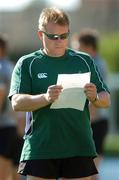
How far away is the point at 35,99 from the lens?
6797 mm

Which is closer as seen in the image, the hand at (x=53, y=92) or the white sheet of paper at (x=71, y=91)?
the hand at (x=53, y=92)

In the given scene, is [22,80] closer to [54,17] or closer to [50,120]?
[50,120]

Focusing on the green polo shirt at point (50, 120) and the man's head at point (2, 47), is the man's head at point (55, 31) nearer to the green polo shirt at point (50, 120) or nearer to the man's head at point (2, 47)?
the green polo shirt at point (50, 120)

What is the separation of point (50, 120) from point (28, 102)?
0.79 ft

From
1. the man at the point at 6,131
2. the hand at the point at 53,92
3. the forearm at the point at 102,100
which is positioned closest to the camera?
the hand at the point at 53,92

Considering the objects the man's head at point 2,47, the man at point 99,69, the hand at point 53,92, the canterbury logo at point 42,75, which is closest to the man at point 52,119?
the canterbury logo at point 42,75

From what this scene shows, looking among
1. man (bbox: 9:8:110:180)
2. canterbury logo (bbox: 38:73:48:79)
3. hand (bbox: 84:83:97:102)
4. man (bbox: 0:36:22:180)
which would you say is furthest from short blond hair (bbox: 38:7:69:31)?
man (bbox: 0:36:22:180)

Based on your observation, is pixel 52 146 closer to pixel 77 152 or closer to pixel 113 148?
pixel 77 152

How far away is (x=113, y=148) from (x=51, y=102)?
1278 centimetres

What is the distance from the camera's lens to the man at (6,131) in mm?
9773

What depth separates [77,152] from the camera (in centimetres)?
701

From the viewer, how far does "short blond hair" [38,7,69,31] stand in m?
7.00

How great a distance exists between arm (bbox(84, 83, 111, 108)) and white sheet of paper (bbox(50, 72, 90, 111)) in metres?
0.07

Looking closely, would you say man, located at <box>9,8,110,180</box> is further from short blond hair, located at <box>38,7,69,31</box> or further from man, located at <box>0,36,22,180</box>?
man, located at <box>0,36,22,180</box>
